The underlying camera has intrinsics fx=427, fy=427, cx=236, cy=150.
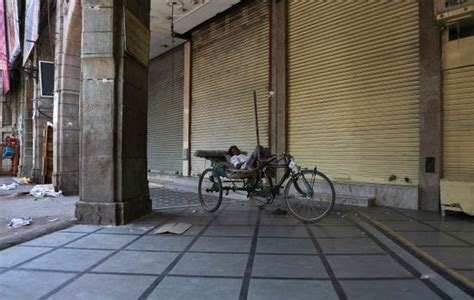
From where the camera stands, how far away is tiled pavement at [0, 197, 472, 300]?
3.39 meters

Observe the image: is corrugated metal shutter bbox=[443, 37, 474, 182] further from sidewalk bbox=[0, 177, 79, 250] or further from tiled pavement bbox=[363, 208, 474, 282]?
sidewalk bbox=[0, 177, 79, 250]

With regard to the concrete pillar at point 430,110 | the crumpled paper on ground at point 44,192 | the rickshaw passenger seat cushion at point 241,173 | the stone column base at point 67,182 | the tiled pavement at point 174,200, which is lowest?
the tiled pavement at point 174,200

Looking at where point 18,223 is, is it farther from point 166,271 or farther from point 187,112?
point 187,112

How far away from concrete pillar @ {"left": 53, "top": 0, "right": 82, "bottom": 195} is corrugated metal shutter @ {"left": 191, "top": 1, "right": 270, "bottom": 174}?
4.20 m

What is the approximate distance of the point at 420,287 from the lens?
3.50 m

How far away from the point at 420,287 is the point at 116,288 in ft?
8.14

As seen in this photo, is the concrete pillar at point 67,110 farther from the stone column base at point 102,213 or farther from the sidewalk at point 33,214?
the stone column base at point 102,213

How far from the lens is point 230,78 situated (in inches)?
496

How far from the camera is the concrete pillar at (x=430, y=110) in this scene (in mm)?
7480

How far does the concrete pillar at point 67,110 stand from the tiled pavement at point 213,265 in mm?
4925

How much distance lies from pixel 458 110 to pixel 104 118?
586cm

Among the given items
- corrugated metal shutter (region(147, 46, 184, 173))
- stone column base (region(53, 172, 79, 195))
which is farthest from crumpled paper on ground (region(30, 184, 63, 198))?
corrugated metal shutter (region(147, 46, 184, 173))

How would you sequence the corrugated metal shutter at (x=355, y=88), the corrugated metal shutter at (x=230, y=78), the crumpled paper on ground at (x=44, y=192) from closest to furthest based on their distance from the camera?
the corrugated metal shutter at (x=355, y=88)
the crumpled paper on ground at (x=44, y=192)
the corrugated metal shutter at (x=230, y=78)

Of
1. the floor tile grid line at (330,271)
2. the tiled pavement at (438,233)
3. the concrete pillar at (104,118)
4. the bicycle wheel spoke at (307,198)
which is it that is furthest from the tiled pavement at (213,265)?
the bicycle wheel spoke at (307,198)
